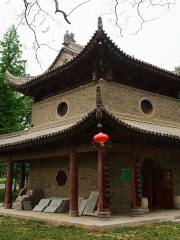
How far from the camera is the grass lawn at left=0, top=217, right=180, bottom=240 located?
8.30 metres

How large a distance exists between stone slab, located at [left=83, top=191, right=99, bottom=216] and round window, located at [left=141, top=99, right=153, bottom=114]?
4.44 metres

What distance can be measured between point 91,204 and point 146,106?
5.22 m

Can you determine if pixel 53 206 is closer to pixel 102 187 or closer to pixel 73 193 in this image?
pixel 73 193

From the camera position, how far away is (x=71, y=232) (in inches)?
358

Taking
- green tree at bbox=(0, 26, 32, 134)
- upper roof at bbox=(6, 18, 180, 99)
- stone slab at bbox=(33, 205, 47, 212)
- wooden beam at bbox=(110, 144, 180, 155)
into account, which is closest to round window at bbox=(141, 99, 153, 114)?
upper roof at bbox=(6, 18, 180, 99)

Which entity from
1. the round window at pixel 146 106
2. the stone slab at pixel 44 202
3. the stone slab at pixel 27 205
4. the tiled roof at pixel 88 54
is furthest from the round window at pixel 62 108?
the stone slab at pixel 27 205

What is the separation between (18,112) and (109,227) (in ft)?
44.4

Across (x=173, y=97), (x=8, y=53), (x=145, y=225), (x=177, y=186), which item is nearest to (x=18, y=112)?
(x=8, y=53)

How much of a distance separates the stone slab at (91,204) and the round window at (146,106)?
4440 millimetres

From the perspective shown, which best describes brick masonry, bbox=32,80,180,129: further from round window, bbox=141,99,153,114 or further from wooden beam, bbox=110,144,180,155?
wooden beam, bbox=110,144,180,155

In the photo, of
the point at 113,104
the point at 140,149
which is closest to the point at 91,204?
the point at 140,149

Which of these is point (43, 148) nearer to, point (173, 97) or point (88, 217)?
point (88, 217)

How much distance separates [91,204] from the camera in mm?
12383

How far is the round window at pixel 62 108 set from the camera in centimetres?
1561
